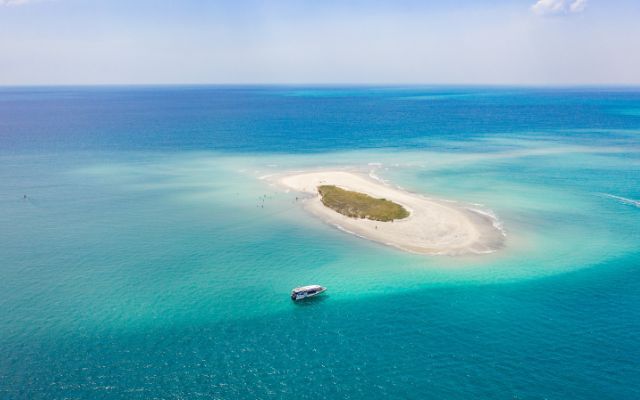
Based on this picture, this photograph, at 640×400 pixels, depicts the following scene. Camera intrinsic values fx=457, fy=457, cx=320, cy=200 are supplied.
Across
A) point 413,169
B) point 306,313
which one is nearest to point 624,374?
point 306,313

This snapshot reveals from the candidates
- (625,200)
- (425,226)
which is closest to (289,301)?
(425,226)

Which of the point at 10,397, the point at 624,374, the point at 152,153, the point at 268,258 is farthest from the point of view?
the point at 152,153

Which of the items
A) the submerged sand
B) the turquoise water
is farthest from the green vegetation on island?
the turquoise water

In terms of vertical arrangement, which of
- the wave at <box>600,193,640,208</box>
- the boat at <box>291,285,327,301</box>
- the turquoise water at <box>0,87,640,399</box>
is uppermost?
the wave at <box>600,193,640,208</box>

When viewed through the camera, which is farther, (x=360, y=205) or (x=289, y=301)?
(x=360, y=205)

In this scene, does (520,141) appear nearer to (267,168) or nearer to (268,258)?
(267,168)

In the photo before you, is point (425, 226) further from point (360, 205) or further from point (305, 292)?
point (305, 292)

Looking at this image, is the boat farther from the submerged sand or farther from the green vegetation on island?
the green vegetation on island
